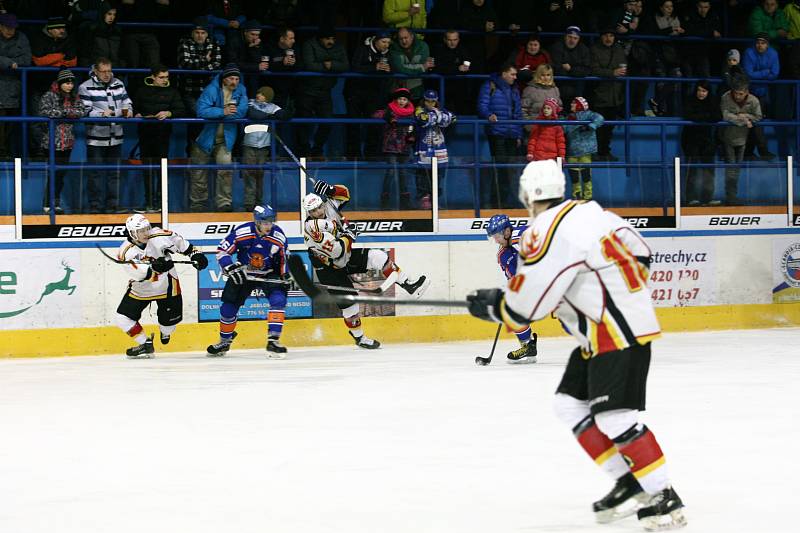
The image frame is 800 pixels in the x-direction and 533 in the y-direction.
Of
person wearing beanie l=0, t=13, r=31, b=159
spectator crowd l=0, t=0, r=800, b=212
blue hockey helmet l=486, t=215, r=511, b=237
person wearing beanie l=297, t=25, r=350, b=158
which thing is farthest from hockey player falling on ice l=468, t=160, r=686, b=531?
person wearing beanie l=0, t=13, r=31, b=159

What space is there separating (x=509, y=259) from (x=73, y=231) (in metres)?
4.07

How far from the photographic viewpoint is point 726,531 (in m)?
4.68

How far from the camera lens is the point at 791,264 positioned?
1395 centimetres

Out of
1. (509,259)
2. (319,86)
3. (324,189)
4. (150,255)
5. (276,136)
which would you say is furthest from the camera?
(319,86)

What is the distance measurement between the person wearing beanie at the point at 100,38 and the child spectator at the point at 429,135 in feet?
10.3

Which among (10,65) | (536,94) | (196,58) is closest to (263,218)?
(196,58)

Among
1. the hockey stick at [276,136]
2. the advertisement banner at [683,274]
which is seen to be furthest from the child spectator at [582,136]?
the hockey stick at [276,136]

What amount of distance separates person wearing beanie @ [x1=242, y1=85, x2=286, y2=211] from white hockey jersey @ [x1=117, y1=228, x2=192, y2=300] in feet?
3.42

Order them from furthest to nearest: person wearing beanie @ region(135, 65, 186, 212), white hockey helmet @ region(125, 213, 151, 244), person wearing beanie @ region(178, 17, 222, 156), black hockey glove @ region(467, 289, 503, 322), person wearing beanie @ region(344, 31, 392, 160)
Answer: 1. person wearing beanie @ region(344, 31, 392, 160)
2. person wearing beanie @ region(178, 17, 222, 156)
3. person wearing beanie @ region(135, 65, 186, 212)
4. white hockey helmet @ region(125, 213, 151, 244)
5. black hockey glove @ region(467, 289, 503, 322)

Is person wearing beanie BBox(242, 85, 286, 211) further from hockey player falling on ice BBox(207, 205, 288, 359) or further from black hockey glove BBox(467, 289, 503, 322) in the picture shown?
black hockey glove BBox(467, 289, 503, 322)

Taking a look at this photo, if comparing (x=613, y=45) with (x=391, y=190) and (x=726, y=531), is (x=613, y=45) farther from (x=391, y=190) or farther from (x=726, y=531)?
(x=726, y=531)

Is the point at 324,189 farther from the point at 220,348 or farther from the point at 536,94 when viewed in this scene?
the point at 536,94

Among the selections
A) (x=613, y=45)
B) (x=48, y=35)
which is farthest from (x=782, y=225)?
(x=48, y=35)

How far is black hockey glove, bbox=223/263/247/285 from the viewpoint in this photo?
11.5 metres
